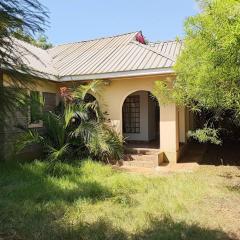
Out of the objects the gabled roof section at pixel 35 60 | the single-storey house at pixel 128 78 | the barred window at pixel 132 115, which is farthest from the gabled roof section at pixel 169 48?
the gabled roof section at pixel 35 60

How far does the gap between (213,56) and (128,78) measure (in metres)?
6.74

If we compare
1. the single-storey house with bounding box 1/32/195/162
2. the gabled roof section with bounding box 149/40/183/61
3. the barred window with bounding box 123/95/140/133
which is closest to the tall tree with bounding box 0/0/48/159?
the single-storey house with bounding box 1/32/195/162

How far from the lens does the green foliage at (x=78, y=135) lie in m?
12.8

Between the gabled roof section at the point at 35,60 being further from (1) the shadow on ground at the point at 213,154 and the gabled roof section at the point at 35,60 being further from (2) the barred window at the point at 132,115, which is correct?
(1) the shadow on ground at the point at 213,154

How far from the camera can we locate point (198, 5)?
8.54 m

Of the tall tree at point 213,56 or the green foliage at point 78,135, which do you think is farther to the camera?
the green foliage at point 78,135

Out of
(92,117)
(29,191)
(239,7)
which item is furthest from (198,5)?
(92,117)

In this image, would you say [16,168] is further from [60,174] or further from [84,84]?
[84,84]

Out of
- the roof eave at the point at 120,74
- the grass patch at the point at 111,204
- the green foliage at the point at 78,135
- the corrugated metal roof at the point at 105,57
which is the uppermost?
the corrugated metal roof at the point at 105,57

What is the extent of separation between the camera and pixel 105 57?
53.0 feet

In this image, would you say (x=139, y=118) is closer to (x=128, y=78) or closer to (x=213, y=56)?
(x=128, y=78)

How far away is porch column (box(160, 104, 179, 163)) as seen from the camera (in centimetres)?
1357

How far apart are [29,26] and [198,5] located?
17.2 ft

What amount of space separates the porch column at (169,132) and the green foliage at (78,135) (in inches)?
68.4
